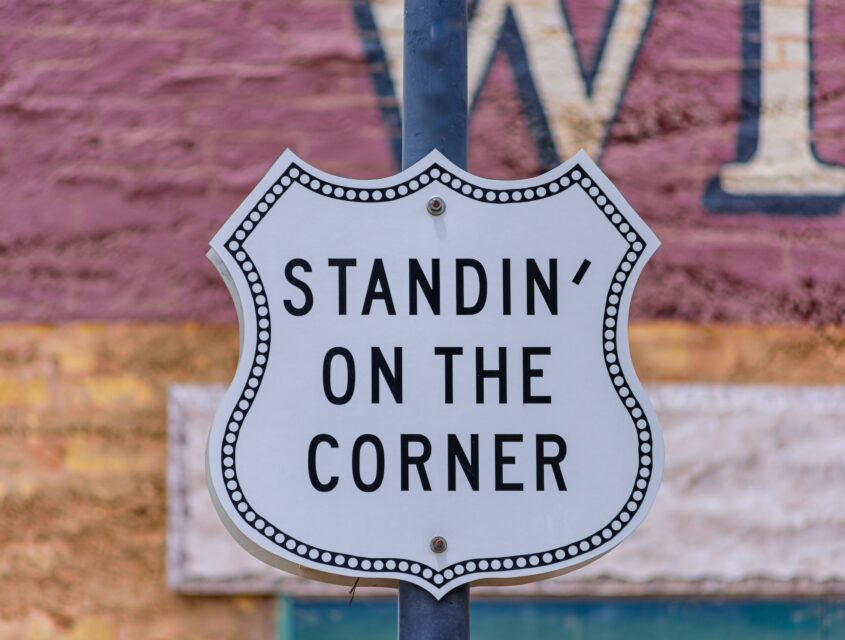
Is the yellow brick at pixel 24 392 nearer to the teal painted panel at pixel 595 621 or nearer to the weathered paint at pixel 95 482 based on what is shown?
the weathered paint at pixel 95 482

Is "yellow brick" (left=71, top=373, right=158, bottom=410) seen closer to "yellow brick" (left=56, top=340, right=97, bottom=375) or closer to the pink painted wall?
"yellow brick" (left=56, top=340, right=97, bottom=375)

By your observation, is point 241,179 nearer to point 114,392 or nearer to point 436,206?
point 114,392

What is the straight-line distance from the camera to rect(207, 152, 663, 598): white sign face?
148 centimetres

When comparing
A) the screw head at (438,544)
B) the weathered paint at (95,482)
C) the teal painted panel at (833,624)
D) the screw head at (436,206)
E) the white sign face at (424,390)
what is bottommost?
the teal painted panel at (833,624)

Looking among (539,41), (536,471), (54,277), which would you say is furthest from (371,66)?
(536,471)

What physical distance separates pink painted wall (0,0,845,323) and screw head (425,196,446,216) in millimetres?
1431

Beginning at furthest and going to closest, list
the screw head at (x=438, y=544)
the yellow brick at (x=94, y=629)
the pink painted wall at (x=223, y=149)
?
1. the pink painted wall at (x=223, y=149)
2. the yellow brick at (x=94, y=629)
3. the screw head at (x=438, y=544)

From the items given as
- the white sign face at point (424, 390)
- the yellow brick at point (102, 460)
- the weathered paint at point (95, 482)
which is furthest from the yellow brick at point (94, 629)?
the white sign face at point (424, 390)

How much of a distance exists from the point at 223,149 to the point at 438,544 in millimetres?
1714

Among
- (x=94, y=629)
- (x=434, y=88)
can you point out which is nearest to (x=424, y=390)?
(x=434, y=88)

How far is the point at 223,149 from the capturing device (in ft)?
9.61

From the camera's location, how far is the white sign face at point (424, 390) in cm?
148

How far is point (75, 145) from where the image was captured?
9.61 feet

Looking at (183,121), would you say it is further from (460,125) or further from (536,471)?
(536,471)
